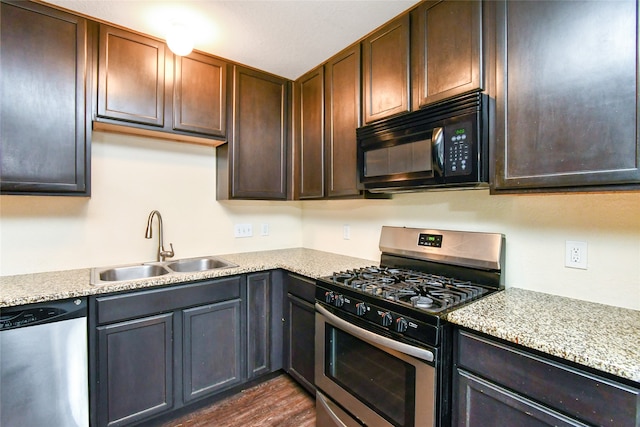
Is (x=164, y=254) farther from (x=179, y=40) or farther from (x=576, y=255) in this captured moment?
(x=576, y=255)

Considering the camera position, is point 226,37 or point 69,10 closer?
point 69,10

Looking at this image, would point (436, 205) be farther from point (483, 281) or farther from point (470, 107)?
point (470, 107)

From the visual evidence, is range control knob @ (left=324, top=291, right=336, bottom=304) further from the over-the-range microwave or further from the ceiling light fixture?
the ceiling light fixture

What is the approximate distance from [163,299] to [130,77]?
139 centimetres

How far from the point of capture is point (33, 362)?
4.78ft

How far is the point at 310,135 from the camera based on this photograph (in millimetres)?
2506

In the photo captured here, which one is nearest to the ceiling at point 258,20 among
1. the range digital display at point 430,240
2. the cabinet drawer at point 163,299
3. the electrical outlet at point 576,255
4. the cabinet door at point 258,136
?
the cabinet door at point 258,136

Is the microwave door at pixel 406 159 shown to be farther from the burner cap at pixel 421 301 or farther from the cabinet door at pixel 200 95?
the cabinet door at pixel 200 95

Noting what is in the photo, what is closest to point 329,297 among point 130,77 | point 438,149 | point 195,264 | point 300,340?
point 300,340

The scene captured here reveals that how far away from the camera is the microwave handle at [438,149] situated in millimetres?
1531

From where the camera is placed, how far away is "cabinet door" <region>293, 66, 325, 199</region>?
2402 millimetres

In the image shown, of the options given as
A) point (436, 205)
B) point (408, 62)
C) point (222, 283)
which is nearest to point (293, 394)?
point (222, 283)

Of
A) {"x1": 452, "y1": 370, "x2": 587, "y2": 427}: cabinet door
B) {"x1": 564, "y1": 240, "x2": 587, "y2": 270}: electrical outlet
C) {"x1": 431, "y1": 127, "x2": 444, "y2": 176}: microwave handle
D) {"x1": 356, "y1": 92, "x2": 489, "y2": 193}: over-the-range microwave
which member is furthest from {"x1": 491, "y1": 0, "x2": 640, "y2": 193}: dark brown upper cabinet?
{"x1": 452, "y1": 370, "x2": 587, "y2": 427}: cabinet door

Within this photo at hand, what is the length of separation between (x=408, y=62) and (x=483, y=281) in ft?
4.14
